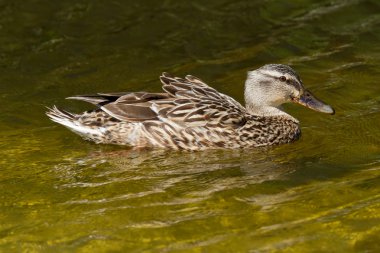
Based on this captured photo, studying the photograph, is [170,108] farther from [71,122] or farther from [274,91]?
[274,91]

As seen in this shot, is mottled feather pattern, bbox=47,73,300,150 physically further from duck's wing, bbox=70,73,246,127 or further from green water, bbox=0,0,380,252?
green water, bbox=0,0,380,252

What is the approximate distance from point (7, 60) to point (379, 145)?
21.3ft

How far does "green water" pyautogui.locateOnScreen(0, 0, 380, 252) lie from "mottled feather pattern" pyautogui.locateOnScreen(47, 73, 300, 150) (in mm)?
172

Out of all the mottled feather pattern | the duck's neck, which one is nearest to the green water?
the mottled feather pattern

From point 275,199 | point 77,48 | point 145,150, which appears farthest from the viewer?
Answer: point 77,48

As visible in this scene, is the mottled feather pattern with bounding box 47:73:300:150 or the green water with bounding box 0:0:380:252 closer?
the green water with bounding box 0:0:380:252

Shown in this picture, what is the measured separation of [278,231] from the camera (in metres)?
7.79

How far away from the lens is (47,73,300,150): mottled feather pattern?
10.6 meters

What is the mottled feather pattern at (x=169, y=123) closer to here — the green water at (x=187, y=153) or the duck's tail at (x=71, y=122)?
the duck's tail at (x=71, y=122)

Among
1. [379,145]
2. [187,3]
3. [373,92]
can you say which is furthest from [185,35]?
[379,145]

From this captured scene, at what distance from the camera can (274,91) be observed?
36.7 feet

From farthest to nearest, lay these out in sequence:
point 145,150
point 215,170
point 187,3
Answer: point 187,3 → point 145,150 → point 215,170

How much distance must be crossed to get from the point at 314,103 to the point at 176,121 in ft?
5.87

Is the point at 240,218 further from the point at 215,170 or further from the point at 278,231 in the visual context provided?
the point at 215,170
